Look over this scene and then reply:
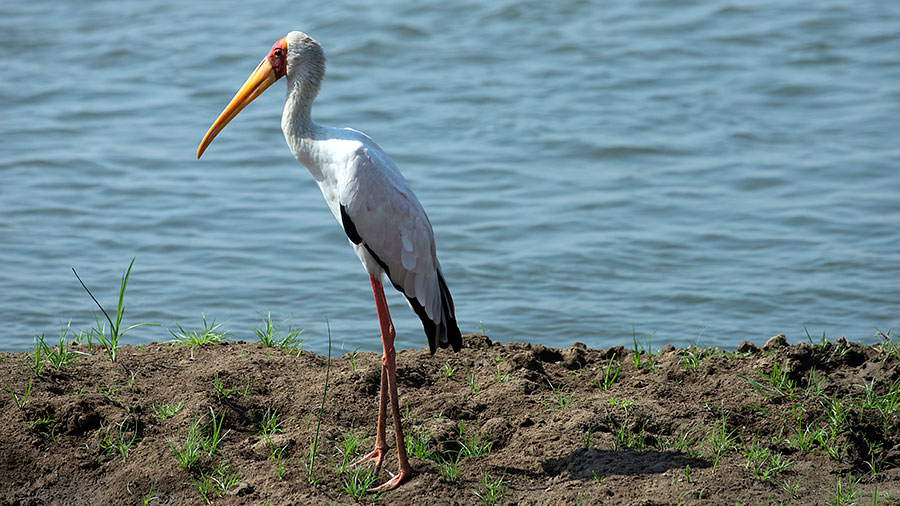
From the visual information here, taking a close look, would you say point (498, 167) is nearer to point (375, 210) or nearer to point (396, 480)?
point (375, 210)

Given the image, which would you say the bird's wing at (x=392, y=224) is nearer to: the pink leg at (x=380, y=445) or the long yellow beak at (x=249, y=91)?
the pink leg at (x=380, y=445)

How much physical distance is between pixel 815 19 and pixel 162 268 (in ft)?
32.1

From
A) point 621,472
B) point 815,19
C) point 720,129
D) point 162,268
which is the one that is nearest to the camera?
point 621,472

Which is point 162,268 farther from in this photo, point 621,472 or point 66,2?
point 66,2

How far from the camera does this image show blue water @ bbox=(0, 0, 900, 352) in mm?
7598

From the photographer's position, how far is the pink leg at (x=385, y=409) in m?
4.39

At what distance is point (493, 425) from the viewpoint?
15.5ft

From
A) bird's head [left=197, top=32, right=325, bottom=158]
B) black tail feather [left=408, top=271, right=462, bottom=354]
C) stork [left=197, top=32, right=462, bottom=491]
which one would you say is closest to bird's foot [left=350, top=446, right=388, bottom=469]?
stork [left=197, top=32, right=462, bottom=491]

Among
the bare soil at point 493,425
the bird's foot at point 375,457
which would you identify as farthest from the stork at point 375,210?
the bare soil at point 493,425

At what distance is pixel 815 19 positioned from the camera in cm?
1362

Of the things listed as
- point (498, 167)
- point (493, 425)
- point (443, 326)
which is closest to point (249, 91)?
point (443, 326)

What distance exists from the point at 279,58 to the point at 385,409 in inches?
73.0

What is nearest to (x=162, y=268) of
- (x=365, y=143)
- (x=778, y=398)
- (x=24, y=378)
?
(x=24, y=378)

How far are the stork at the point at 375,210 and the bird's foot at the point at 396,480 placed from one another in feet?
0.44
